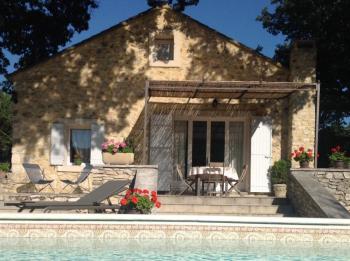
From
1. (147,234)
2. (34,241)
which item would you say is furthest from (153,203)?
(34,241)

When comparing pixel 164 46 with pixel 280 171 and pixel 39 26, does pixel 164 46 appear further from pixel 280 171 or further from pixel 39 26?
pixel 39 26

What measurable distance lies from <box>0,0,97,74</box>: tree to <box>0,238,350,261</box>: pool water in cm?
1258

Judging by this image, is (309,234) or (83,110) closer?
(309,234)

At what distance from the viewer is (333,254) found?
7.20 metres

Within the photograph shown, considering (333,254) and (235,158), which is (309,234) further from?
(235,158)

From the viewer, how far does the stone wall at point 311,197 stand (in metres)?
8.95

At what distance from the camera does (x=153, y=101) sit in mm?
14695

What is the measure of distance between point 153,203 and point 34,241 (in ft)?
8.15

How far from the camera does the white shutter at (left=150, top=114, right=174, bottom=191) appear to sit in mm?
14586

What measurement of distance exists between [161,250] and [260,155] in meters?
7.77

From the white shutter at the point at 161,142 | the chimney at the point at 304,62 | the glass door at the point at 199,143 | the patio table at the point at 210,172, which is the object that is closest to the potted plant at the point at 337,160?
the patio table at the point at 210,172

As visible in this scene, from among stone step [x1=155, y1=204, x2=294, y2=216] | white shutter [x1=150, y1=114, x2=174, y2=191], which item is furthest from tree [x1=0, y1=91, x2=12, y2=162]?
stone step [x1=155, y1=204, x2=294, y2=216]

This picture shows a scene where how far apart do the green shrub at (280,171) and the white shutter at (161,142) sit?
292 centimetres

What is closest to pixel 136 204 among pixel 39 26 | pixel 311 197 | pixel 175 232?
pixel 175 232
